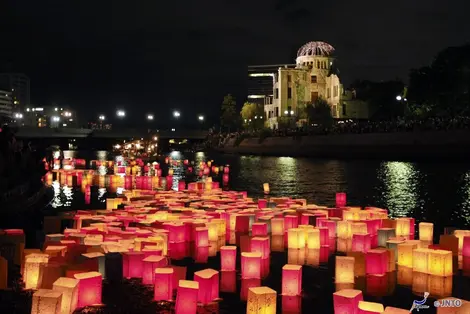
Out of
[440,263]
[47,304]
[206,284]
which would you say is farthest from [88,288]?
[440,263]

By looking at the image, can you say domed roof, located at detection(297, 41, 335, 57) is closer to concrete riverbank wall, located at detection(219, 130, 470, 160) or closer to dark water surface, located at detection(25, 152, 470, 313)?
concrete riverbank wall, located at detection(219, 130, 470, 160)

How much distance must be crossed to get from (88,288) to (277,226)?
550 cm

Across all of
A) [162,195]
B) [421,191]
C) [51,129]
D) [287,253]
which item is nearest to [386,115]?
[51,129]

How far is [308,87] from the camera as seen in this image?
10412 cm

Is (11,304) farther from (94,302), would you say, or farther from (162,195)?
(162,195)

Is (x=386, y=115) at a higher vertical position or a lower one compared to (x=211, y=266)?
higher

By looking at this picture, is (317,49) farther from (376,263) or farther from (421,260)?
(376,263)

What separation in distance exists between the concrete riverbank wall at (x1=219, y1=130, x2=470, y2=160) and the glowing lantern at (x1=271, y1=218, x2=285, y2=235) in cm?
3382

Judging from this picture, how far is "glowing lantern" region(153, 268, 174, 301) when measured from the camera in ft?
24.2

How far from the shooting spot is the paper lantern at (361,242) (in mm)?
10422

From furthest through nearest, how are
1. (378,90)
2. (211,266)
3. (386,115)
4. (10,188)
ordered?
(378,90)
(386,115)
(10,188)
(211,266)

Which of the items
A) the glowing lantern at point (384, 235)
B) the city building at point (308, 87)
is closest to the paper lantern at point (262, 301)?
the glowing lantern at point (384, 235)

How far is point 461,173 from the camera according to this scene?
99.5 feet

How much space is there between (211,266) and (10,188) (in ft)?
28.3
